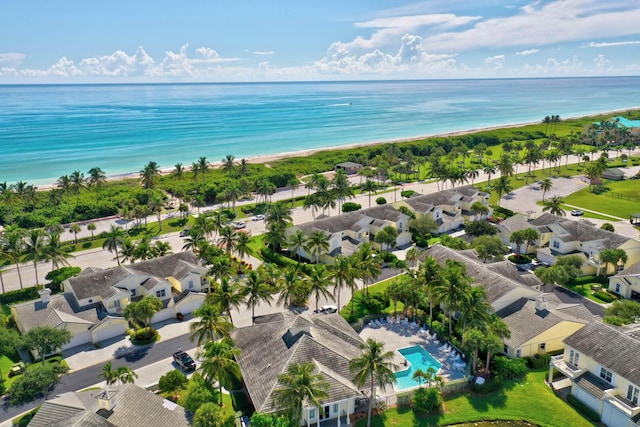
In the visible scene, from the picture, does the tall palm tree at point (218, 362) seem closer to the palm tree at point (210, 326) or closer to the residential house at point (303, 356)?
the residential house at point (303, 356)

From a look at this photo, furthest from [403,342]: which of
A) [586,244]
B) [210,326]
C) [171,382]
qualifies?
[586,244]

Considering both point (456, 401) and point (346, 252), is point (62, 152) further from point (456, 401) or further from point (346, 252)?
point (456, 401)

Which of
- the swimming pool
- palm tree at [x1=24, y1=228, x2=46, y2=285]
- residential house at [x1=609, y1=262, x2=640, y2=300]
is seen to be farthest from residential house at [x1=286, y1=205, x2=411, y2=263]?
palm tree at [x1=24, y1=228, x2=46, y2=285]

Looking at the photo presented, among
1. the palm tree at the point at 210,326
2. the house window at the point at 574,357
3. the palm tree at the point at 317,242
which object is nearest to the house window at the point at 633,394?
the house window at the point at 574,357

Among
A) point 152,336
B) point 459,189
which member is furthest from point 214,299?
point 459,189

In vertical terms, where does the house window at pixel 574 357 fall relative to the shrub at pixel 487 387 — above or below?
above

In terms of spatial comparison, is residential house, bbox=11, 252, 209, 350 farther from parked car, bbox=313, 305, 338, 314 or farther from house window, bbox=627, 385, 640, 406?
house window, bbox=627, 385, 640, 406
